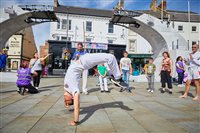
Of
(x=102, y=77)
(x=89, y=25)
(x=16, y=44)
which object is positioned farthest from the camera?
(x=16, y=44)

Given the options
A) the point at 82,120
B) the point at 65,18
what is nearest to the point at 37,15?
the point at 82,120

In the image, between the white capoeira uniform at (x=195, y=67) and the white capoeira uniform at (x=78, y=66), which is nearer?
the white capoeira uniform at (x=78, y=66)

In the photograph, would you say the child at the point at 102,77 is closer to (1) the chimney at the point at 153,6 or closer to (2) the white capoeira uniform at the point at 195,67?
(2) the white capoeira uniform at the point at 195,67

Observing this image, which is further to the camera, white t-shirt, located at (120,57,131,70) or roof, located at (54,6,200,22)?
roof, located at (54,6,200,22)

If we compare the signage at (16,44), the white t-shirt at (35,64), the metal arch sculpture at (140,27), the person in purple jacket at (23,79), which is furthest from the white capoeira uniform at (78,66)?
the signage at (16,44)

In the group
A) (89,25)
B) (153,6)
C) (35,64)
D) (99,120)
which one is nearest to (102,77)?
(35,64)

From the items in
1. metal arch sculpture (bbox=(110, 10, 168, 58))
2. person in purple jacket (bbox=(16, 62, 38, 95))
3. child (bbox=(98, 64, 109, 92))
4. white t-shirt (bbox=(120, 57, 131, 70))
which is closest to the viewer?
child (bbox=(98, 64, 109, 92))

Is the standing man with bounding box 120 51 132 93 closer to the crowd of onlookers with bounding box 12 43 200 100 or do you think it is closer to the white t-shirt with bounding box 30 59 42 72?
the crowd of onlookers with bounding box 12 43 200 100

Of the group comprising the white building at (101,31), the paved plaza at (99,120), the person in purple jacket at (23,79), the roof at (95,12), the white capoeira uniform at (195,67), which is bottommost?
the paved plaza at (99,120)

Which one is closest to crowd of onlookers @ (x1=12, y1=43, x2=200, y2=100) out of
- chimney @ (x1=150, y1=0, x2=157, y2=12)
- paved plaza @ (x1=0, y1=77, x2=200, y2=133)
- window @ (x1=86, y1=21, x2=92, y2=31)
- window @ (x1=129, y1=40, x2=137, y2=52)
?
paved plaza @ (x1=0, y1=77, x2=200, y2=133)

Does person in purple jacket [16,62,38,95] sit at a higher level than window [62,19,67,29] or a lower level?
lower

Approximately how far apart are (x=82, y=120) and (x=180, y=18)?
36.9 meters

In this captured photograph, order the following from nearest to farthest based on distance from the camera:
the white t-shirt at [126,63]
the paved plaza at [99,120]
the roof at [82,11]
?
the paved plaza at [99,120], the white t-shirt at [126,63], the roof at [82,11]

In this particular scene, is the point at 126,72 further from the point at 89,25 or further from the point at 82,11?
the point at 82,11
